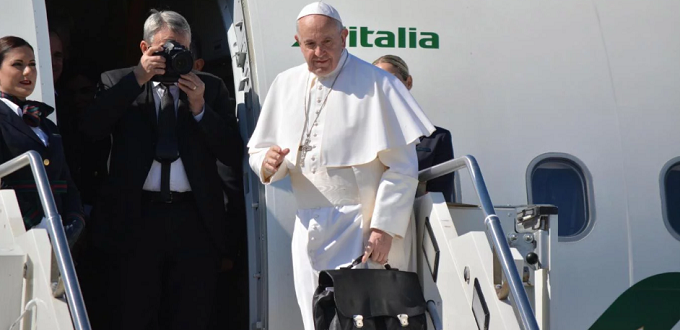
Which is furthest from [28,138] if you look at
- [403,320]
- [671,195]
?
[671,195]

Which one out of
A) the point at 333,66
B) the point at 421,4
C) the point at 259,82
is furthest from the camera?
the point at 421,4

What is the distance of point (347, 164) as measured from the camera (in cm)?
481

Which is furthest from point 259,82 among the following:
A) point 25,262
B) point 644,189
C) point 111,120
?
point 644,189

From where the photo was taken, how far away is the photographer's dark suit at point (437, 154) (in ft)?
17.9

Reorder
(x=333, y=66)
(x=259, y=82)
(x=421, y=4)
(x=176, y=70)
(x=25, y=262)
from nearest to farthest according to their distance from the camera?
(x=25, y=262)
(x=333, y=66)
(x=176, y=70)
(x=259, y=82)
(x=421, y=4)

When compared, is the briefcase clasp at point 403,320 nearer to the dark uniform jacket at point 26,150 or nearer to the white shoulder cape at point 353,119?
the white shoulder cape at point 353,119

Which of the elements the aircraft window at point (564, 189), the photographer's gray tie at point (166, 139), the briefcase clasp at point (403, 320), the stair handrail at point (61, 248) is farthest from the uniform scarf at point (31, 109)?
the aircraft window at point (564, 189)

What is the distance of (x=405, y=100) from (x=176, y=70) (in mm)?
1307

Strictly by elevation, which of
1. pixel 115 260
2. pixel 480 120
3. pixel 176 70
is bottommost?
pixel 115 260

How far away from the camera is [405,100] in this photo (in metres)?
4.93

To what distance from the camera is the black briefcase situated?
440cm

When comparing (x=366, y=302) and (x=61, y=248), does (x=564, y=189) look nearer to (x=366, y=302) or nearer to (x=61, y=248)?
(x=366, y=302)

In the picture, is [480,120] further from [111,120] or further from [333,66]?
[111,120]

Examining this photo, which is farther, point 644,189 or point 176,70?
point 644,189
